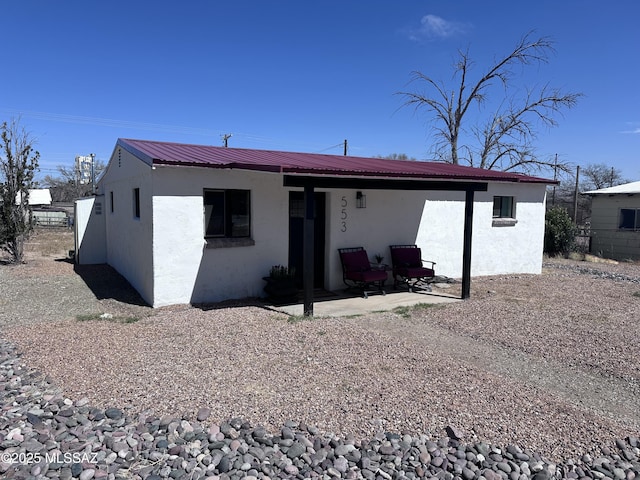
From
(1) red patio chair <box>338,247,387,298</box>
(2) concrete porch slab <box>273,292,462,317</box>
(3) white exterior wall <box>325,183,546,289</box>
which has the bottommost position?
(2) concrete porch slab <box>273,292,462,317</box>

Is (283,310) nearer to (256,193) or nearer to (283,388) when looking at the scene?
(256,193)

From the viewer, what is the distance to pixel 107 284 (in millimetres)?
9711

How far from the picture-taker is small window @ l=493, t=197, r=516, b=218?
1182 centimetres

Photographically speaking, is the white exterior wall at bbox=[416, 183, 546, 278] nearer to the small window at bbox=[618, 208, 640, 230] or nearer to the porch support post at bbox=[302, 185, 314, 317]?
the porch support post at bbox=[302, 185, 314, 317]

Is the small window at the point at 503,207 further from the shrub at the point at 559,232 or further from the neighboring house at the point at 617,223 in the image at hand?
the neighboring house at the point at 617,223

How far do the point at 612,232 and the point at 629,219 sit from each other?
753mm

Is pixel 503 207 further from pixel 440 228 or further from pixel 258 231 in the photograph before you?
pixel 258 231

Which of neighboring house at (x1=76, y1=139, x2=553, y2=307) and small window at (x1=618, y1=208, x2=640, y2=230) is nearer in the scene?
neighboring house at (x1=76, y1=139, x2=553, y2=307)

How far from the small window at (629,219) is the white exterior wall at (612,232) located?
13 centimetres

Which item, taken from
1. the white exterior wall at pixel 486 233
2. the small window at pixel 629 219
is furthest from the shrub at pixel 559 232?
the white exterior wall at pixel 486 233

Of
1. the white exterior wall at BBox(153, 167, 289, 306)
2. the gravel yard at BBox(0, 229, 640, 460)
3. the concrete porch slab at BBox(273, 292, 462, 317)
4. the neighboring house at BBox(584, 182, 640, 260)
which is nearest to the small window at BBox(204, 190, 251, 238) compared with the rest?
the white exterior wall at BBox(153, 167, 289, 306)

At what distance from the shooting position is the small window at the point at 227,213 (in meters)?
8.07

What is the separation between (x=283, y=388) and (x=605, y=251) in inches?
707

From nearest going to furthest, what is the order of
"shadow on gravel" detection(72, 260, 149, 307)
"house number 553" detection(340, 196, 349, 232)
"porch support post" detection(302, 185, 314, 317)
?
"porch support post" detection(302, 185, 314, 317)
"shadow on gravel" detection(72, 260, 149, 307)
"house number 553" detection(340, 196, 349, 232)
